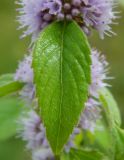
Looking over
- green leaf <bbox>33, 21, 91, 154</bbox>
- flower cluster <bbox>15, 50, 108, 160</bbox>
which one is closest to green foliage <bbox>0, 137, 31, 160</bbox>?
flower cluster <bbox>15, 50, 108, 160</bbox>

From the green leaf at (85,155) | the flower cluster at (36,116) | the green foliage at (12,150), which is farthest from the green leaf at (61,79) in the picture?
the green foliage at (12,150)

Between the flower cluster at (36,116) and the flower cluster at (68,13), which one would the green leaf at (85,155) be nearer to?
the flower cluster at (36,116)

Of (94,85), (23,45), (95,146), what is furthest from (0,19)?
(94,85)

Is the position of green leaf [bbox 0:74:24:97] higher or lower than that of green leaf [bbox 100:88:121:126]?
higher

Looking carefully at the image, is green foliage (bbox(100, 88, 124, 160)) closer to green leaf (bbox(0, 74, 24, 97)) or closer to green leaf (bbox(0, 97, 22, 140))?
green leaf (bbox(0, 74, 24, 97))

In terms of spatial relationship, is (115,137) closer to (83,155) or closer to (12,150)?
(83,155)

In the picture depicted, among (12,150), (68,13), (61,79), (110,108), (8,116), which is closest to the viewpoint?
(61,79)

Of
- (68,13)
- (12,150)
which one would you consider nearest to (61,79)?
(68,13)
